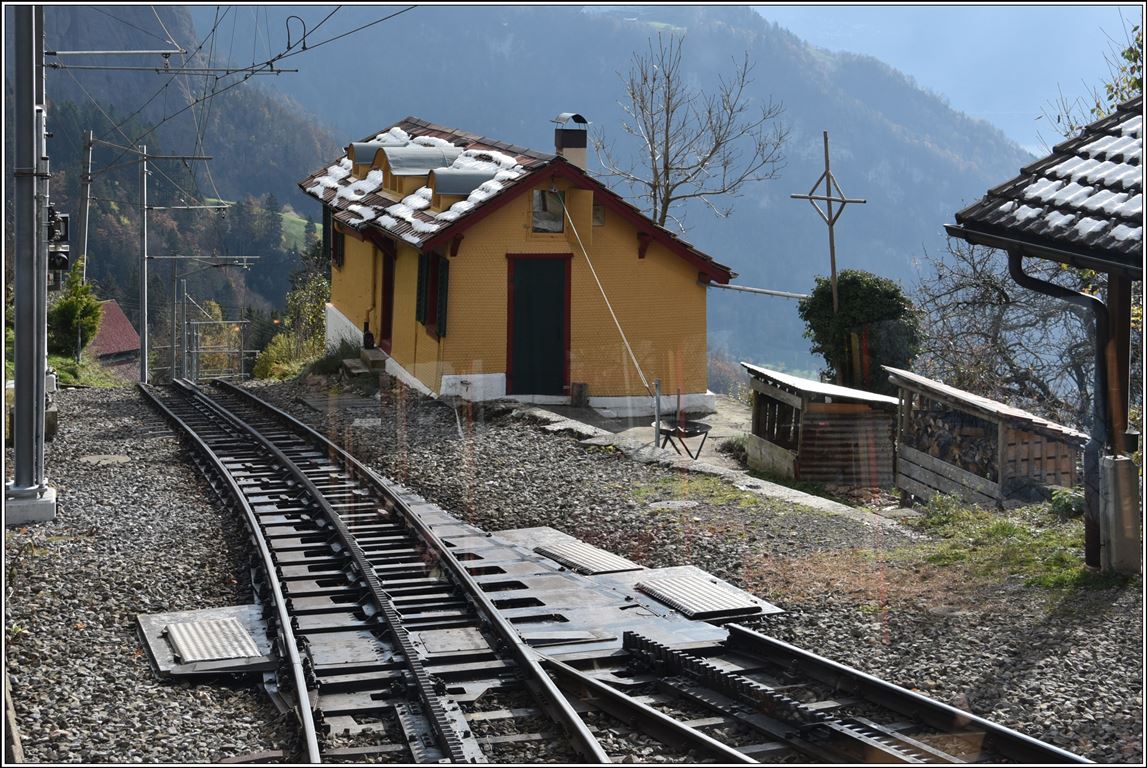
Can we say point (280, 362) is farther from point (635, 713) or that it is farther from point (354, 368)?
point (635, 713)

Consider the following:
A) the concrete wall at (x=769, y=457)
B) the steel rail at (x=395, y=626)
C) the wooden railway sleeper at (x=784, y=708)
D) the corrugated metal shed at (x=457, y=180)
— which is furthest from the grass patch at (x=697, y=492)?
the corrugated metal shed at (x=457, y=180)

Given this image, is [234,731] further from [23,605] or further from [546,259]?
[546,259]

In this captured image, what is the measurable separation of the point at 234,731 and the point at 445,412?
12183 millimetres

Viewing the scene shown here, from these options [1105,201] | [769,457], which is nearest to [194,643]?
[1105,201]

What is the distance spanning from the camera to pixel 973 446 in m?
13.5

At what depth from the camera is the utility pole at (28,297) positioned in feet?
34.8

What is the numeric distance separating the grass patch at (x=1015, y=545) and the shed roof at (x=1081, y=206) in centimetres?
215

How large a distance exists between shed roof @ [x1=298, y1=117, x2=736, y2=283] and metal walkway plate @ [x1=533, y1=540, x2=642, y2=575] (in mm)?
9326

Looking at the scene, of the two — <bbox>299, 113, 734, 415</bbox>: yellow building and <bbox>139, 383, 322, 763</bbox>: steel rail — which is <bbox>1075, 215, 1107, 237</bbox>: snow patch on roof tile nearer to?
<bbox>139, 383, 322, 763</bbox>: steel rail

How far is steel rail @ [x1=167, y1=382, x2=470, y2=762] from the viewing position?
20.8 ft

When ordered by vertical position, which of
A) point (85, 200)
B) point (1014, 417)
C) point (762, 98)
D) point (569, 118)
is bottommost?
point (1014, 417)

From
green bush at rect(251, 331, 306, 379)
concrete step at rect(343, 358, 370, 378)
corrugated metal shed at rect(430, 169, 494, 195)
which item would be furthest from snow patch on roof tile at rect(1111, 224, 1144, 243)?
green bush at rect(251, 331, 306, 379)

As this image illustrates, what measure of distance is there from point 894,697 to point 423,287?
1525 cm

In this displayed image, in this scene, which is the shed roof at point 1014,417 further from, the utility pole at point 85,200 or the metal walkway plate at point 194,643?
the utility pole at point 85,200
